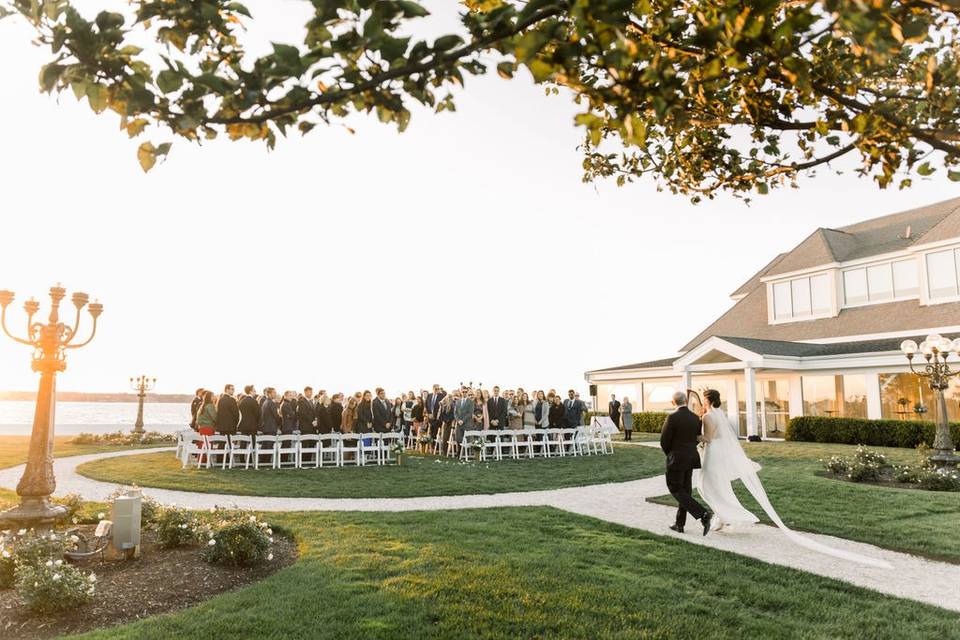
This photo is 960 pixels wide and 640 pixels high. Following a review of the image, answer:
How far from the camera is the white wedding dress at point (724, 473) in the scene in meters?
8.55

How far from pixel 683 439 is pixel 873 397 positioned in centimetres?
1904

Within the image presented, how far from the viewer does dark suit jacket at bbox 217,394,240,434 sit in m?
15.8

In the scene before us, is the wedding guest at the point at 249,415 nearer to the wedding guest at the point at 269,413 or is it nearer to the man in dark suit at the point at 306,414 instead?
the wedding guest at the point at 269,413

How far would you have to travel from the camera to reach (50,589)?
5160 millimetres

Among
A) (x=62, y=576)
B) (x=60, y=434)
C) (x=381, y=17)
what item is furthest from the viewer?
(x=60, y=434)

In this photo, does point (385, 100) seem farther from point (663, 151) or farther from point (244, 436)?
point (244, 436)

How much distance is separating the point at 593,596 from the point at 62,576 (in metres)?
4.77

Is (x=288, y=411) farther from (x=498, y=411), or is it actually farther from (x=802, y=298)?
(x=802, y=298)

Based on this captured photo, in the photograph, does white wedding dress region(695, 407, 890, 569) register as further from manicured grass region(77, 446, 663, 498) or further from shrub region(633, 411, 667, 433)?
shrub region(633, 411, 667, 433)

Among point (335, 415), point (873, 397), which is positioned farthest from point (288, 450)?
point (873, 397)

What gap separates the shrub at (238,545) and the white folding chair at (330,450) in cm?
956

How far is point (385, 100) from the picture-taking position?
2.83m

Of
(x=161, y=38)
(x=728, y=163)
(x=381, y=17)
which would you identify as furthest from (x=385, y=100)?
(x=728, y=163)

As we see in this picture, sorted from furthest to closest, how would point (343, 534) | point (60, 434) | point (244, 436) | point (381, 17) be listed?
1. point (60, 434)
2. point (244, 436)
3. point (343, 534)
4. point (381, 17)
